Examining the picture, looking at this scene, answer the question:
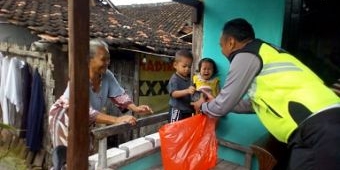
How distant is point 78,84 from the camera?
6.75 ft

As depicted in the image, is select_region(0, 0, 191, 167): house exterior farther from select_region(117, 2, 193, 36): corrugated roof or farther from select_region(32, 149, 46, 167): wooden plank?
select_region(117, 2, 193, 36): corrugated roof

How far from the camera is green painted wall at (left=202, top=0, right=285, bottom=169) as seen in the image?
132 inches

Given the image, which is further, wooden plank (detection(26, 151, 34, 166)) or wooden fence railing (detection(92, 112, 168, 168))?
wooden plank (detection(26, 151, 34, 166))

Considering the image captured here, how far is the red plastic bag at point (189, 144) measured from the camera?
9.66ft

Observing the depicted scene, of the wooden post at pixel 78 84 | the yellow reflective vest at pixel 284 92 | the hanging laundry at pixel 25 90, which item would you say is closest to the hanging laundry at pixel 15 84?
the hanging laundry at pixel 25 90

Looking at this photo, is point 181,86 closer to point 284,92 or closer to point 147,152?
point 147,152

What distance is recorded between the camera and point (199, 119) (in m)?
3.01

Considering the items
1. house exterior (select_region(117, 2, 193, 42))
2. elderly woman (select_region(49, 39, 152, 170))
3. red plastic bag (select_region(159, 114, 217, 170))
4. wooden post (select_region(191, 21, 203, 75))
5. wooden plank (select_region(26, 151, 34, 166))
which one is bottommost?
wooden plank (select_region(26, 151, 34, 166))

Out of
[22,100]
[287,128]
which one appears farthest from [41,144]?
[287,128]

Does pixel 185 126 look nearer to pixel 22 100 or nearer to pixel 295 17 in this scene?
pixel 295 17

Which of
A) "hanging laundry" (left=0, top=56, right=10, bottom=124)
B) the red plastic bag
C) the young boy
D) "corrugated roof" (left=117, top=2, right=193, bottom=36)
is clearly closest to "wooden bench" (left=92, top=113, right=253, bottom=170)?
the young boy

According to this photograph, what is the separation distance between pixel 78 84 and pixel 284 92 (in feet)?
4.08

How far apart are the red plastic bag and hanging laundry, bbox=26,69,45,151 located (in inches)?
182

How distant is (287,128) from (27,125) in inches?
250
